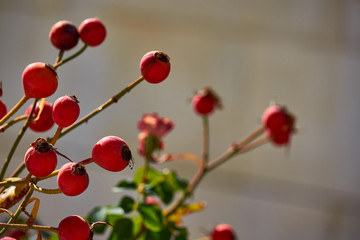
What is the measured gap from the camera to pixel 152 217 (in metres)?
0.43

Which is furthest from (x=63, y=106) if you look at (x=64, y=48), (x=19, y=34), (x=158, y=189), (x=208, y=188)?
(x=19, y=34)

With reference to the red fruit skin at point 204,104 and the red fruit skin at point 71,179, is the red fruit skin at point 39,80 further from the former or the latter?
the red fruit skin at point 204,104

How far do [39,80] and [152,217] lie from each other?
21 cm

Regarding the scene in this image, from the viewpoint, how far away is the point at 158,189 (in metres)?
0.48

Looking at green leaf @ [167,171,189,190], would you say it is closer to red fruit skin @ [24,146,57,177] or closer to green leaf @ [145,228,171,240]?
green leaf @ [145,228,171,240]

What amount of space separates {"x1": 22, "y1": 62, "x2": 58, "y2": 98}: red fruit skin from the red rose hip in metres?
0.03

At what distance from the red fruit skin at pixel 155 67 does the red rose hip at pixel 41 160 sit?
0.26 ft

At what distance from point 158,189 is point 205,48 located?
87 centimetres

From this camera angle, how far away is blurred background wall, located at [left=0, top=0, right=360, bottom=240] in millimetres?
1261

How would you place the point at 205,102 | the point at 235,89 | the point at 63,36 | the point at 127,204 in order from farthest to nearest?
the point at 235,89 → the point at 205,102 → the point at 127,204 → the point at 63,36

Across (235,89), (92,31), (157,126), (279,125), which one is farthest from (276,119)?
(235,89)

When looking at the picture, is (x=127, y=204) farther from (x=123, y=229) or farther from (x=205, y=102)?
(x=205, y=102)

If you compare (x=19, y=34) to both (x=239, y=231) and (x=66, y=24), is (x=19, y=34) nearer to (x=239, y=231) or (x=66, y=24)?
(x=239, y=231)

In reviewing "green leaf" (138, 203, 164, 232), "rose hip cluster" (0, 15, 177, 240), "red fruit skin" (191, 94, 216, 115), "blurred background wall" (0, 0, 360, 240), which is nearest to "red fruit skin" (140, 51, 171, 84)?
"rose hip cluster" (0, 15, 177, 240)
